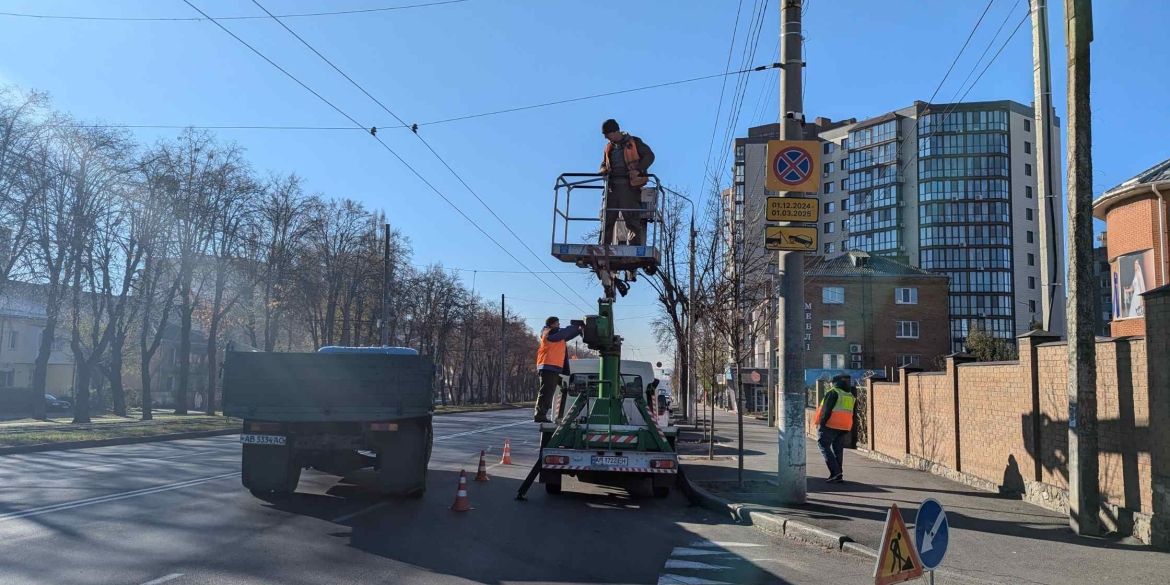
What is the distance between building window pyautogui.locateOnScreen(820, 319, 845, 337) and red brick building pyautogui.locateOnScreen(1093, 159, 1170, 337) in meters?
43.7

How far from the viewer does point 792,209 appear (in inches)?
419

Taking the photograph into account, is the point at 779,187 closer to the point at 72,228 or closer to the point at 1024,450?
the point at 1024,450

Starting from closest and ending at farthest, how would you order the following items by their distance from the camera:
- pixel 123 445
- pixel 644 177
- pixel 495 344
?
1. pixel 644 177
2. pixel 123 445
3. pixel 495 344

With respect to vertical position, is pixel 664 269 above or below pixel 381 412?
above

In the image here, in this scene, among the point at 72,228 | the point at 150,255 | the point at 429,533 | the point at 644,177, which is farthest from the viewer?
the point at 150,255

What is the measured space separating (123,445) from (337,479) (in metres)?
10.4

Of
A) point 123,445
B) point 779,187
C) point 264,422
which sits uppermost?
point 779,187

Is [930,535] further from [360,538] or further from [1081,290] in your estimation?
[360,538]

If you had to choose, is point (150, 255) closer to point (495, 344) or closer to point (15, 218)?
→ point (15, 218)

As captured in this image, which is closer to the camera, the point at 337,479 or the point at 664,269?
the point at 337,479

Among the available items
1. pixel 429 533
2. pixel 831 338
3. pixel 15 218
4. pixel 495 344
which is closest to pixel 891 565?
pixel 429 533

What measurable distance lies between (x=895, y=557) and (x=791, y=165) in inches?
251

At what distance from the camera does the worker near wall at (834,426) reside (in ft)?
42.1

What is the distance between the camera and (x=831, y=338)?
62.4 metres
